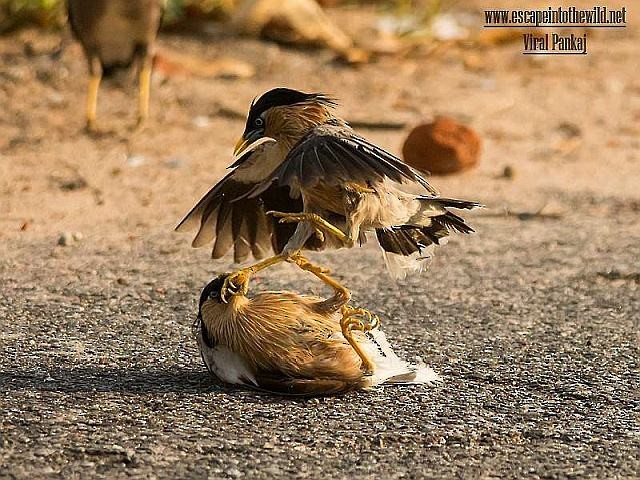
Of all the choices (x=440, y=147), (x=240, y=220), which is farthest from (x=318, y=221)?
(x=440, y=147)

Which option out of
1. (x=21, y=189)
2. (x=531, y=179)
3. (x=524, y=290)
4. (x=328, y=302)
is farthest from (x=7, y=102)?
(x=328, y=302)

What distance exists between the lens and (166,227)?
18.1ft

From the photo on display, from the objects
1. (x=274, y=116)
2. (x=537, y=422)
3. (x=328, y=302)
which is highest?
(x=274, y=116)

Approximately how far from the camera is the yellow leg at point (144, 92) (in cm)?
756

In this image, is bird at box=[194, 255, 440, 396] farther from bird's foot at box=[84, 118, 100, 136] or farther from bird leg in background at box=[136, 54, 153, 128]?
bird leg in background at box=[136, 54, 153, 128]

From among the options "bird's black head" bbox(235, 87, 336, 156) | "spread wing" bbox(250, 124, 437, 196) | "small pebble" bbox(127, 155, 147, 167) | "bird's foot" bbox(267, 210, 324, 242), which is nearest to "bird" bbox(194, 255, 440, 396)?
"bird's foot" bbox(267, 210, 324, 242)

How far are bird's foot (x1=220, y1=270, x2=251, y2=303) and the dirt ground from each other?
0.83 ft

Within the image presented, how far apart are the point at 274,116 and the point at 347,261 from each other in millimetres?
1451

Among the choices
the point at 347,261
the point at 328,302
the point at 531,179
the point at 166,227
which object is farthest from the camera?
the point at 531,179

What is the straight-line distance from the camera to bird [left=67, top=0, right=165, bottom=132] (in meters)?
7.65

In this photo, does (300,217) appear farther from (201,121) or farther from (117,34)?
(117,34)

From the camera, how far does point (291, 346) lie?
Answer: 3.36 metres

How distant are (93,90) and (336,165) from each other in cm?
478

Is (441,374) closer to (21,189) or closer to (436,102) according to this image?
(21,189)
